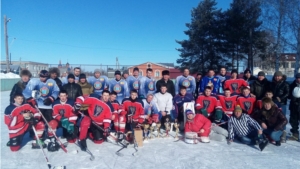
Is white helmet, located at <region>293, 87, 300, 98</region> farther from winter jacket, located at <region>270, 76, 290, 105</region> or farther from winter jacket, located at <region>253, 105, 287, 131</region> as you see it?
winter jacket, located at <region>253, 105, 287, 131</region>

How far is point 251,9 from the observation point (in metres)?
17.7

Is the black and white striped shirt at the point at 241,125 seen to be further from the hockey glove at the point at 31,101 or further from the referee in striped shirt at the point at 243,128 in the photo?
the hockey glove at the point at 31,101

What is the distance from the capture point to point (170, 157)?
3.78 metres

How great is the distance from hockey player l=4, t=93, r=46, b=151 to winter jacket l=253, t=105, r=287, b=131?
4.52 meters

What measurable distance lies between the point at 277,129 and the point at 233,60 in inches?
633

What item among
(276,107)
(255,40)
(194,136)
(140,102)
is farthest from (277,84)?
(255,40)

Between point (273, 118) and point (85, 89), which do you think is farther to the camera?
point (85, 89)

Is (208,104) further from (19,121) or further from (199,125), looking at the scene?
(19,121)

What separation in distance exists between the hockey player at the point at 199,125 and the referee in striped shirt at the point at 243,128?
52cm

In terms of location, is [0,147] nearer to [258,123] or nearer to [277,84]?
[258,123]

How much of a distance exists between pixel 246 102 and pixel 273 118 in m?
0.67

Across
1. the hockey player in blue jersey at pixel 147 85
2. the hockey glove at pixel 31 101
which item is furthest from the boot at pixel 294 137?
the hockey glove at pixel 31 101

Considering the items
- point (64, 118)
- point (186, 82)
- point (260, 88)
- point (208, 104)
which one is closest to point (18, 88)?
point (64, 118)

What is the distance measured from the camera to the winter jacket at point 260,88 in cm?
529
